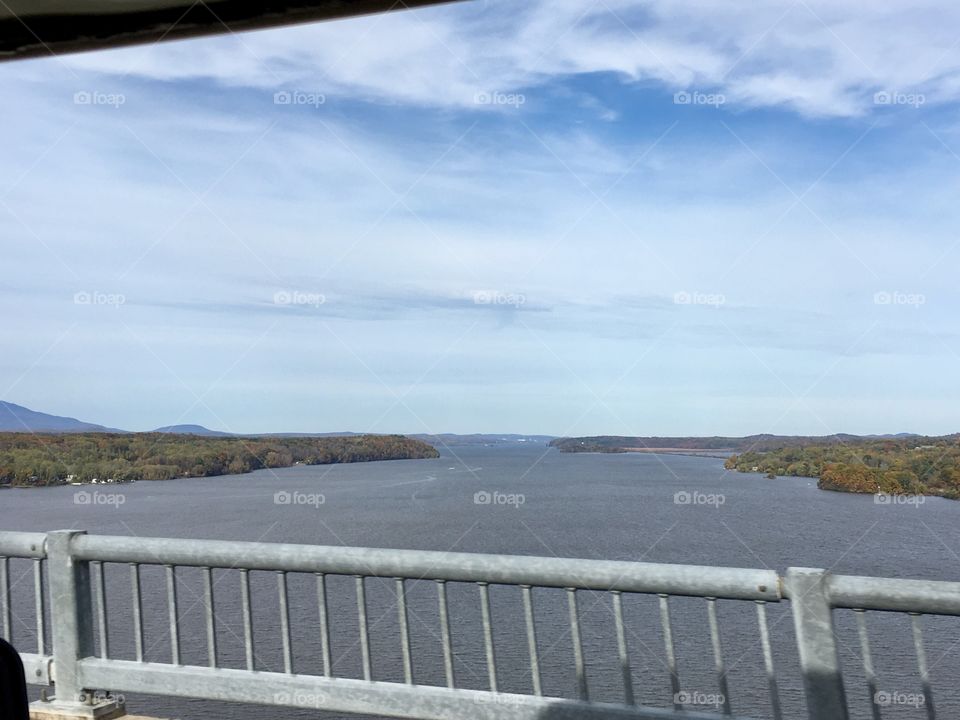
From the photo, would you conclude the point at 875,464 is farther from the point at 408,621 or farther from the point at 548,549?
the point at 408,621

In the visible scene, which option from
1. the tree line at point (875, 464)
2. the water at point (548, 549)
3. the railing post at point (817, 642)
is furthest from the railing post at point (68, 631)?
the tree line at point (875, 464)

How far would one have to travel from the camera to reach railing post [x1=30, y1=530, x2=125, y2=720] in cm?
514

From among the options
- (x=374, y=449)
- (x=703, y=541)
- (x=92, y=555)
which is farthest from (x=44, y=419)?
(x=92, y=555)

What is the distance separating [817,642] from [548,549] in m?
56.4

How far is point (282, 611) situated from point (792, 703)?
24.1 meters

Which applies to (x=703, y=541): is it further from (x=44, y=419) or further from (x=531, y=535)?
(x=44, y=419)

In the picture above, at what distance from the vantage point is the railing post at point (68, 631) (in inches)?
202

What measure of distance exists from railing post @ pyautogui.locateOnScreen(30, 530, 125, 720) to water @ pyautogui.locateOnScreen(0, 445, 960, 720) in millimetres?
4479

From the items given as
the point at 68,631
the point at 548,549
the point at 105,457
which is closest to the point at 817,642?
the point at 68,631

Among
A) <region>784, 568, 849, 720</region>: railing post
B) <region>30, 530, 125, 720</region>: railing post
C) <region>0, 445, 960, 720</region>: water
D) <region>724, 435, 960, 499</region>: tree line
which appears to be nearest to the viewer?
<region>784, 568, 849, 720</region>: railing post

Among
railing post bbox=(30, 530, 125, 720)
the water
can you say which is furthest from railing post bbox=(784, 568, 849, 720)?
railing post bbox=(30, 530, 125, 720)

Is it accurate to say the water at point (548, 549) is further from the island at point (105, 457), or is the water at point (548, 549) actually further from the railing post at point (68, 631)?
the island at point (105, 457)

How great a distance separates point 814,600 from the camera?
150 inches

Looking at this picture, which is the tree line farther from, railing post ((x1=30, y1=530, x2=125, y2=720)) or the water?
railing post ((x1=30, y1=530, x2=125, y2=720))
